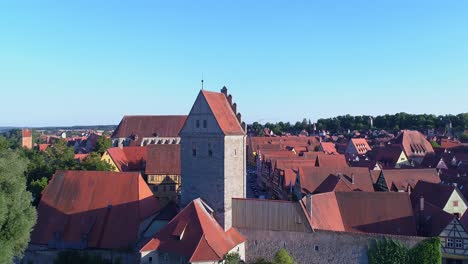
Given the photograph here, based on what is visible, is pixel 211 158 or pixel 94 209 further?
pixel 94 209

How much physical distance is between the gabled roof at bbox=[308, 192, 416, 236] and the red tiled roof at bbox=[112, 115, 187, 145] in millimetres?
42702

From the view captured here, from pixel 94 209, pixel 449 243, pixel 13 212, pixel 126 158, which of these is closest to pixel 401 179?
pixel 449 243

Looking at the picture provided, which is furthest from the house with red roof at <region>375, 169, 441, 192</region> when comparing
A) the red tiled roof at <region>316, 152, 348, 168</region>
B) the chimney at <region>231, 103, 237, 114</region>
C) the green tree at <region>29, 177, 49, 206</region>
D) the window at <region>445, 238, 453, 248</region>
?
the green tree at <region>29, 177, 49, 206</region>

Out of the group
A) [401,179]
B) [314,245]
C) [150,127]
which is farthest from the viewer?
[150,127]

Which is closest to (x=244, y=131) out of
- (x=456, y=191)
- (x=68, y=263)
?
(x=68, y=263)

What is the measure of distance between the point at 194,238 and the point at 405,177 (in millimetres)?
28916

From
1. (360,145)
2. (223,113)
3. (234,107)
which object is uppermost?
(234,107)

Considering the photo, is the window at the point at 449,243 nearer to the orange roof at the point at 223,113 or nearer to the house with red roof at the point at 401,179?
the house with red roof at the point at 401,179

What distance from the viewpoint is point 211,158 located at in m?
28.6

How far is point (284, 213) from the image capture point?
94.6ft

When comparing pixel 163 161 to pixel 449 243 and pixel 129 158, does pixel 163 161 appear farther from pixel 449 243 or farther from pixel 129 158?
pixel 449 243

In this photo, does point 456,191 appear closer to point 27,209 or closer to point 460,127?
point 27,209

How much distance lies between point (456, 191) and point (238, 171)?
19911mm

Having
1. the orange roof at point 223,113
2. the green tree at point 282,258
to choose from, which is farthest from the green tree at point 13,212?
the green tree at point 282,258
